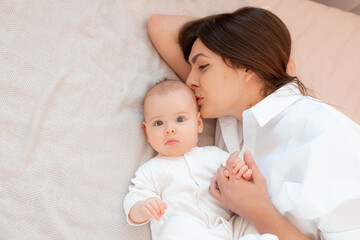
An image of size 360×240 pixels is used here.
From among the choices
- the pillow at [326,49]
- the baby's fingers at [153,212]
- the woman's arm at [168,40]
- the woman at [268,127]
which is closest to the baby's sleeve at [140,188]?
the baby's fingers at [153,212]

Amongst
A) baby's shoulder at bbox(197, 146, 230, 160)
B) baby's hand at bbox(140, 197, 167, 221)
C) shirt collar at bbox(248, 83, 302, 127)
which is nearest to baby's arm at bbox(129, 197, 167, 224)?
baby's hand at bbox(140, 197, 167, 221)

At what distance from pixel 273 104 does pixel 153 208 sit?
58cm

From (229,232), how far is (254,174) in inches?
8.1

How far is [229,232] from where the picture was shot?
1.19m

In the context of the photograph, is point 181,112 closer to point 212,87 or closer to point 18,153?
point 212,87

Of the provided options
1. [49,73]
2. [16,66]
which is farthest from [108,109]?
[16,66]

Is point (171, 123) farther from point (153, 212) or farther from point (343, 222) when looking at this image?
point (343, 222)

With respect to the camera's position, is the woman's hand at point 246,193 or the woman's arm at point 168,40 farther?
the woman's arm at point 168,40

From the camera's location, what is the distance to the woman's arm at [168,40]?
5.08 ft

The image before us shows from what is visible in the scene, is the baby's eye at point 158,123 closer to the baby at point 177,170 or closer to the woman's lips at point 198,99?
the baby at point 177,170

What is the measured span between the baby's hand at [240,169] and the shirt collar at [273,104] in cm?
18

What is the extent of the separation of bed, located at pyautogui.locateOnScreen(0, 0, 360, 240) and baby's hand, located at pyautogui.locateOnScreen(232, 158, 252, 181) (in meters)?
0.36

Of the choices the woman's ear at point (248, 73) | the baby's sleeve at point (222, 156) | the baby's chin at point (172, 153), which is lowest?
the baby's sleeve at point (222, 156)

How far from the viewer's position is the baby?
1.20 meters
